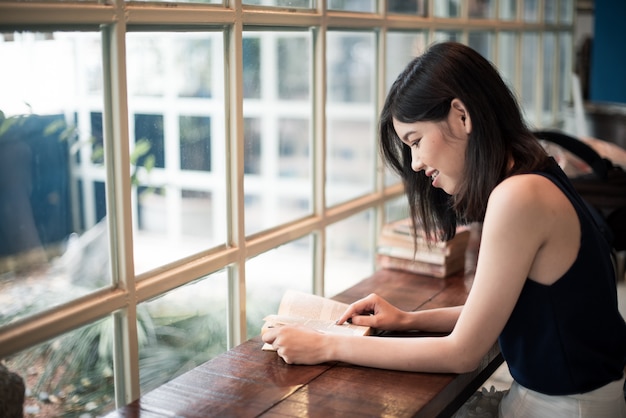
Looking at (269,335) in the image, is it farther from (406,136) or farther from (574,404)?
(574,404)

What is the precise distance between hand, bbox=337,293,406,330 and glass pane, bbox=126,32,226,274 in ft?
1.53

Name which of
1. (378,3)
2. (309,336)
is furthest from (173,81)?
(378,3)

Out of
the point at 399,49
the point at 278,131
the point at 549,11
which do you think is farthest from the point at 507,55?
the point at 278,131

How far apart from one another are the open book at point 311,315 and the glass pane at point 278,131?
1.13ft

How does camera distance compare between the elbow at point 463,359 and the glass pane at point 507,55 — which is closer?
the elbow at point 463,359

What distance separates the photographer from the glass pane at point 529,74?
16.1 feet

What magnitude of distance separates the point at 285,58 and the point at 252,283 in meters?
0.84

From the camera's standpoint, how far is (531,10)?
16.0 ft

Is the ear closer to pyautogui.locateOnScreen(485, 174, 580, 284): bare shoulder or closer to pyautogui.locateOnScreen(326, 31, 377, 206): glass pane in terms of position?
pyautogui.locateOnScreen(485, 174, 580, 284): bare shoulder

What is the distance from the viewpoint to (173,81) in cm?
233

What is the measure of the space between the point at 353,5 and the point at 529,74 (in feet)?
7.82

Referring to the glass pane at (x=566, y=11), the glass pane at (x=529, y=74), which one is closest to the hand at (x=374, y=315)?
the glass pane at (x=529, y=74)

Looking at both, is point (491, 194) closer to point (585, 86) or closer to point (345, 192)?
point (345, 192)

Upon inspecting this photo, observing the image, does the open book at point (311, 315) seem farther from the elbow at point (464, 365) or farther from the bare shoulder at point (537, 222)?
the bare shoulder at point (537, 222)
